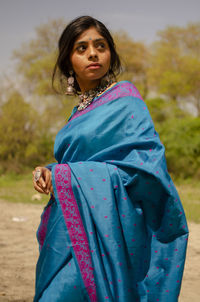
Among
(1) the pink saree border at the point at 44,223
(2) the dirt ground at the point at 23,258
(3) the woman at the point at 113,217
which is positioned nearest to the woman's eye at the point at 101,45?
(3) the woman at the point at 113,217

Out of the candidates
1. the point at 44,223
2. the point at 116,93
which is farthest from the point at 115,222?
the point at 116,93

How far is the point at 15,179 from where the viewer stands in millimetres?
13461

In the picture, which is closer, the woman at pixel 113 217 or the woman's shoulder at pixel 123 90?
the woman at pixel 113 217

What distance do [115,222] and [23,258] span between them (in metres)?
3.30

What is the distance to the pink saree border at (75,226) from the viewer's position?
1.64 meters

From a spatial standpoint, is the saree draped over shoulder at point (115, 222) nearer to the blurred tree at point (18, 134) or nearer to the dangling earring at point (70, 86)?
the dangling earring at point (70, 86)

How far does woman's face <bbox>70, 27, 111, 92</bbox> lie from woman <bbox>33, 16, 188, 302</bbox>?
19 centimetres

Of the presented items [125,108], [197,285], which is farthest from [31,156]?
[125,108]

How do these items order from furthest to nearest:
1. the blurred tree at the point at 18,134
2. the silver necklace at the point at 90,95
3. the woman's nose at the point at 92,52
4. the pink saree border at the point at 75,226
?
the blurred tree at the point at 18,134 → the silver necklace at the point at 90,95 → the woman's nose at the point at 92,52 → the pink saree border at the point at 75,226

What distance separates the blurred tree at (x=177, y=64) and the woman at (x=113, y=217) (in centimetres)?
1372

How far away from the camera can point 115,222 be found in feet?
5.48

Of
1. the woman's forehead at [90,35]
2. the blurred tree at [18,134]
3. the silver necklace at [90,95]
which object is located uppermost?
the woman's forehead at [90,35]

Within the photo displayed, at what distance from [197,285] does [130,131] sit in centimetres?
258

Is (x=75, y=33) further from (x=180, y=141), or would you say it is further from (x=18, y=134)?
(x=18, y=134)
